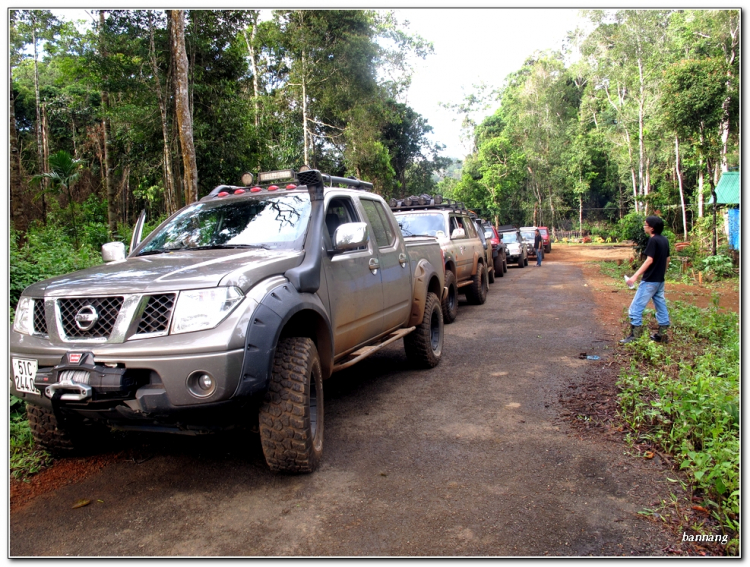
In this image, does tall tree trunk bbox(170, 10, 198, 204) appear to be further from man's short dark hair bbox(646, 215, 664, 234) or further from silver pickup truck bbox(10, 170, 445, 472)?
man's short dark hair bbox(646, 215, 664, 234)

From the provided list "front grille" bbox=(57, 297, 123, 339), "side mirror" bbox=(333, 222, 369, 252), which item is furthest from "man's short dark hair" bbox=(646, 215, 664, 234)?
"front grille" bbox=(57, 297, 123, 339)

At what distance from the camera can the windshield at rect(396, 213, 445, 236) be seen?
34.4 ft

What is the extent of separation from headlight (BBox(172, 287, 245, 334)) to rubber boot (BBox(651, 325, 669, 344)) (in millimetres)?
5833

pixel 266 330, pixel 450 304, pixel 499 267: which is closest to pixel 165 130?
pixel 450 304

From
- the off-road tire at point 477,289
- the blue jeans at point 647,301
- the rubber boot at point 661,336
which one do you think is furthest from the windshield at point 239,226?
the off-road tire at point 477,289

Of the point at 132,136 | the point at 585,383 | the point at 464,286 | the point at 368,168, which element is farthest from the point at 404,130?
the point at 585,383

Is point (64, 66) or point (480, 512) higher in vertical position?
point (64, 66)

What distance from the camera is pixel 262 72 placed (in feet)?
90.2

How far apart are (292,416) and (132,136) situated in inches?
556

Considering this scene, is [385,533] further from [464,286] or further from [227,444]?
[464,286]

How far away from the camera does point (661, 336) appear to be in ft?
22.9

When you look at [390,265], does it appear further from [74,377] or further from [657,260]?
[657,260]

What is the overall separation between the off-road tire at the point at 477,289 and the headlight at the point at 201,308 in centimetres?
853

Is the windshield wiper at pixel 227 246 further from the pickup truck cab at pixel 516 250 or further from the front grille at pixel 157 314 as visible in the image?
the pickup truck cab at pixel 516 250
